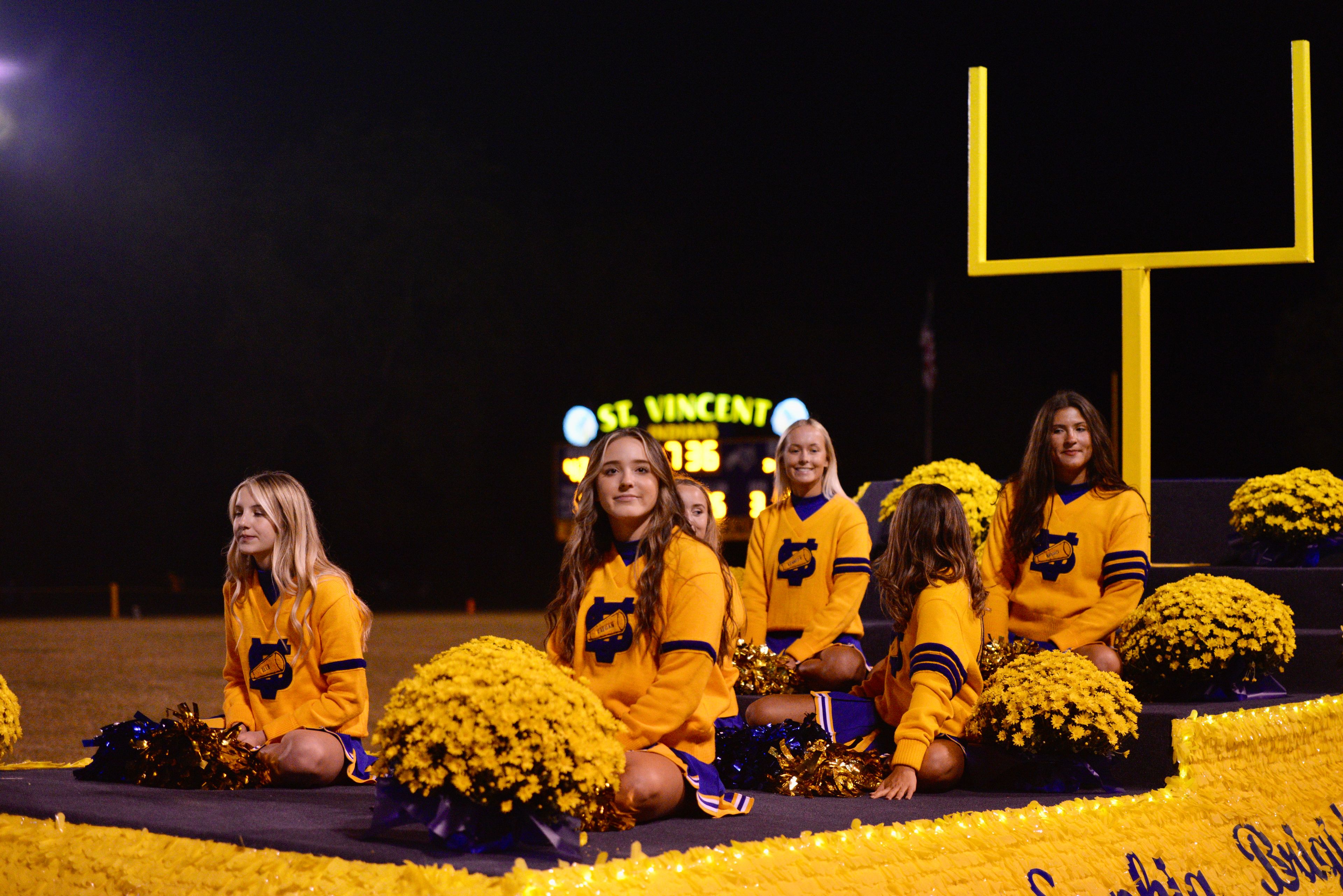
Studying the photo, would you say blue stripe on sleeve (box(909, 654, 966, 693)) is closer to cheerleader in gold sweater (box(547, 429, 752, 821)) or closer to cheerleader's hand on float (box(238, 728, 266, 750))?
cheerleader in gold sweater (box(547, 429, 752, 821))

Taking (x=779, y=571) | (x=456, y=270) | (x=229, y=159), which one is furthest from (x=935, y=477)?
(x=229, y=159)

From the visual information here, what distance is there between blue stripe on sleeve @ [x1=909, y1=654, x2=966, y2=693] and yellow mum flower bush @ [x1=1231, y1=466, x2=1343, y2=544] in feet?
11.5

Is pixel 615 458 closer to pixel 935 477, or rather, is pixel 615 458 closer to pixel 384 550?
pixel 935 477

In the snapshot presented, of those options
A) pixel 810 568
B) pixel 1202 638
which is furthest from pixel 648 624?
pixel 1202 638

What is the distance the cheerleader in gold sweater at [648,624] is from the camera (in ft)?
13.0

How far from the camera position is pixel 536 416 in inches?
1394

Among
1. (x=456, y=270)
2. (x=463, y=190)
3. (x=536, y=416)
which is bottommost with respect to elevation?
(x=536, y=416)

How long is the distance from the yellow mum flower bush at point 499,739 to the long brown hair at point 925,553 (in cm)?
170

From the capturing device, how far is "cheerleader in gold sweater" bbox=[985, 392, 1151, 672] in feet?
19.4

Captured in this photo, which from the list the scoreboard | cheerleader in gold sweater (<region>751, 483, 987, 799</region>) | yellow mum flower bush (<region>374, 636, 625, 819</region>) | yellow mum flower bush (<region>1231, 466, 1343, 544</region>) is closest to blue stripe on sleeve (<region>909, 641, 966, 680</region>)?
cheerleader in gold sweater (<region>751, 483, 987, 799</region>)

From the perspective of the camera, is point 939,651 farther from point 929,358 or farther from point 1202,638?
point 929,358

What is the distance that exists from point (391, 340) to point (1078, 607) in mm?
28056

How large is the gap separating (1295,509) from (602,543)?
4642mm

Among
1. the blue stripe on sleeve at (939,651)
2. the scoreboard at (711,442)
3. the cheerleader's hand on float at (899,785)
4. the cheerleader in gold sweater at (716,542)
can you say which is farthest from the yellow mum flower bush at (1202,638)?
the scoreboard at (711,442)
